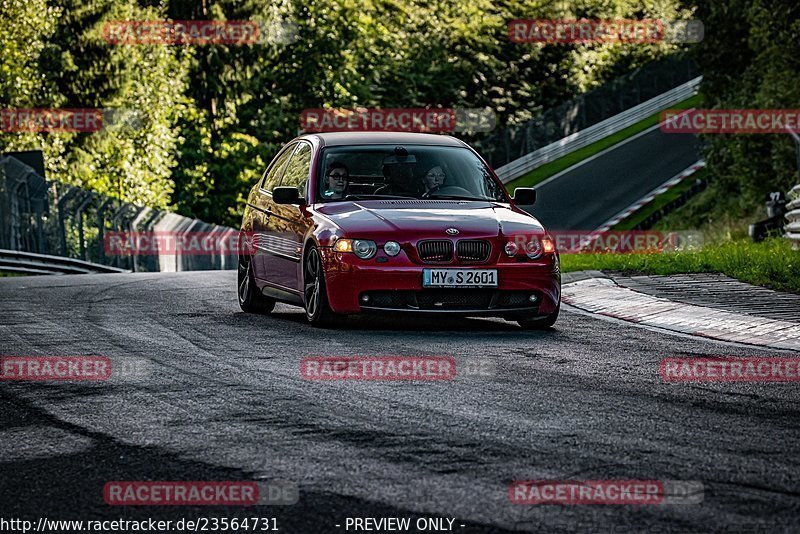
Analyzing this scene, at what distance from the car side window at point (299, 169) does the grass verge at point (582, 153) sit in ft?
120

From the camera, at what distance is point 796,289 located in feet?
45.9

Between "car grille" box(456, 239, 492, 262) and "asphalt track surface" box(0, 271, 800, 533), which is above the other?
"car grille" box(456, 239, 492, 262)

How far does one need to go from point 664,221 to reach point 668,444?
3432 cm

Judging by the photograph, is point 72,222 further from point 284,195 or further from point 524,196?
point 524,196

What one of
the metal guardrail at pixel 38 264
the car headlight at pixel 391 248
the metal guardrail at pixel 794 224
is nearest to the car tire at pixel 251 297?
the car headlight at pixel 391 248

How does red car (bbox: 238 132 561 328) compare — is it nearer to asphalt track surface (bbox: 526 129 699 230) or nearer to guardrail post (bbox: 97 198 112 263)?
guardrail post (bbox: 97 198 112 263)

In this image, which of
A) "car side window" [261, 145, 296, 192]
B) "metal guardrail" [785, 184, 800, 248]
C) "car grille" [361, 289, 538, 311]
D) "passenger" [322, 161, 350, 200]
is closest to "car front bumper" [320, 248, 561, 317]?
"car grille" [361, 289, 538, 311]

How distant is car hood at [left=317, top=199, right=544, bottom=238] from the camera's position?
448 inches

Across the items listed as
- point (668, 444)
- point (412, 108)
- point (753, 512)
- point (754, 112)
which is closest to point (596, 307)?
point (668, 444)

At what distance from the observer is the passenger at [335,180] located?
1258 cm

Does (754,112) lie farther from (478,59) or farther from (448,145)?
(478,59)

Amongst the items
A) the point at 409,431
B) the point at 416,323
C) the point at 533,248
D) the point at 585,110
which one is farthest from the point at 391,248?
the point at 585,110

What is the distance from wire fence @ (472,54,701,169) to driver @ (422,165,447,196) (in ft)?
139

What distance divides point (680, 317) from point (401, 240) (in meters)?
2.55
